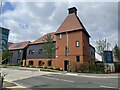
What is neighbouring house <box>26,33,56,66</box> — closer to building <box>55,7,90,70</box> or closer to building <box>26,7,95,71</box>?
building <box>26,7,95,71</box>

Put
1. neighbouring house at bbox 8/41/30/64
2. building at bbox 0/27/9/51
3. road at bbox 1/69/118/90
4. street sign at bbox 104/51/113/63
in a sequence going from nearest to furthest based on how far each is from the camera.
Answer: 1. building at bbox 0/27/9/51
2. road at bbox 1/69/118/90
3. street sign at bbox 104/51/113/63
4. neighbouring house at bbox 8/41/30/64

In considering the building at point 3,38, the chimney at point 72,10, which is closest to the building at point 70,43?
the chimney at point 72,10

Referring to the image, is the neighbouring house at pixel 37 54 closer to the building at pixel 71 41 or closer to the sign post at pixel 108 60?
the building at pixel 71 41

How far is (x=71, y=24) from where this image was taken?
130 feet

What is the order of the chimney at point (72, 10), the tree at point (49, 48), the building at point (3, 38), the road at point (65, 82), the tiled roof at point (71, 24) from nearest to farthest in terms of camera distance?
the building at point (3, 38), the road at point (65, 82), the tree at point (49, 48), the tiled roof at point (71, 24), the chimney at point (72, 10)

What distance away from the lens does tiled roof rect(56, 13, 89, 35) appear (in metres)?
38.0

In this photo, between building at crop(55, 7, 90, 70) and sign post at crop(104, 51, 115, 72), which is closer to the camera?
sign post at crop(104, 51, 115, 72)

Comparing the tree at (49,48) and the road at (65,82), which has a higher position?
the tree at (49,48)

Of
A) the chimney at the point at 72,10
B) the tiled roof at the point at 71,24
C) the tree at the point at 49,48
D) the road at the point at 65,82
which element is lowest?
the road at the point at 65,82

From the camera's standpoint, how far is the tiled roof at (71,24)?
125 ft

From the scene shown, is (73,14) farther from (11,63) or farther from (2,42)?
(2,42)

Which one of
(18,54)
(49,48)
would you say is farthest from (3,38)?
(18,54)

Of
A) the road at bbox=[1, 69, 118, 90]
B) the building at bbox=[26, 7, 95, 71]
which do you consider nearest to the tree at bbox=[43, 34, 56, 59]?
the building at bbox=[26, 7, 95, 71]

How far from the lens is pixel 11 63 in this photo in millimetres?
56531
